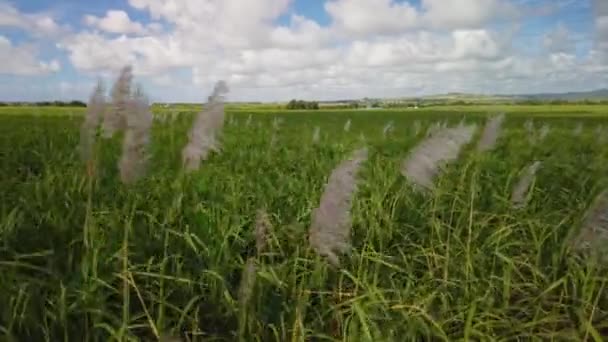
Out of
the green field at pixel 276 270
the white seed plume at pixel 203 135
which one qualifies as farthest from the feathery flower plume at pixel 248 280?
the white seed plume at pixel 203 135

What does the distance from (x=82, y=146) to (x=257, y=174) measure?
8.35 feet

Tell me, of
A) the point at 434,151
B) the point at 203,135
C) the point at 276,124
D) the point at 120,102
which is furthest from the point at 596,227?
the point at 276,124

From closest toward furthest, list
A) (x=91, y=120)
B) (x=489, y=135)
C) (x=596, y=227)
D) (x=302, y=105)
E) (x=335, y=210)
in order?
(x=335, y=210)
(x=596, y=227)
(x=91, y=120)
(x=489, y=135)
(x=302, y=105)

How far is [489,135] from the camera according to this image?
2.80 metres

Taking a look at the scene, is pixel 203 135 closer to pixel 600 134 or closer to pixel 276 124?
pixel 600 134

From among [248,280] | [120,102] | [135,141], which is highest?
[120,102]

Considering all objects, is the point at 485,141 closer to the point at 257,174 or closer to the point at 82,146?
the point at 82,146

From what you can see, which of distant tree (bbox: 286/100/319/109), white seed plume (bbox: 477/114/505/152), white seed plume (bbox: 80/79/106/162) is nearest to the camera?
white seed plume (bbox: 80/79/106/162)

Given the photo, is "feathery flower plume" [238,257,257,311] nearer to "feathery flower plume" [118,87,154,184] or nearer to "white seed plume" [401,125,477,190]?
"feathery flower plume" [118,87,154,184]

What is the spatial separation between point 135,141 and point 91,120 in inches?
12.4

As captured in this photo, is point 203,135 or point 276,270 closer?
point 203,135

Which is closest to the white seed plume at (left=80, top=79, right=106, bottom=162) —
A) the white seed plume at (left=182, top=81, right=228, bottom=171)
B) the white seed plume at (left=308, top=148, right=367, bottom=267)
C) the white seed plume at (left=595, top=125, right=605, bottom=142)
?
the white seed plume at (left=182, top=81, right=228, bottom=171)

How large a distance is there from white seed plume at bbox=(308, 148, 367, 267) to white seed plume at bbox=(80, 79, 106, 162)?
0.95 meters

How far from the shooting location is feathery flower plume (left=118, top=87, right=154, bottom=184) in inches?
79.8
